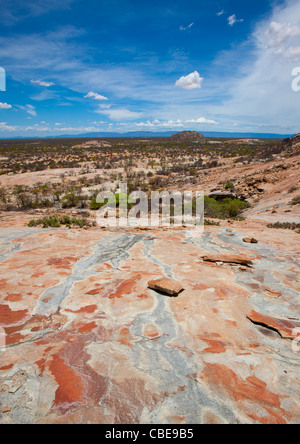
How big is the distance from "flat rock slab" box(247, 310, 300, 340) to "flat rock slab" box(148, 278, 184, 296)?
3.52ft

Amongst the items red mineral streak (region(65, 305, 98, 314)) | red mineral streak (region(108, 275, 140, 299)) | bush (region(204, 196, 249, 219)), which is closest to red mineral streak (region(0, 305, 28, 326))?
red mineral streak (region(65, 305, 98, 314))

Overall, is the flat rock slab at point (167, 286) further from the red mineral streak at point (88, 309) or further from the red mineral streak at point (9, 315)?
the red mineral streak at point (9, 315)

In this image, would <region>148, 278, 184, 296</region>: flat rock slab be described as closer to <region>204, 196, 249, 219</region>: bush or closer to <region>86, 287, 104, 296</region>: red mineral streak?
<region>86, 287, 104, 296</region>: red mineral streak

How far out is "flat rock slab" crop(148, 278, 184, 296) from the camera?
140 inches

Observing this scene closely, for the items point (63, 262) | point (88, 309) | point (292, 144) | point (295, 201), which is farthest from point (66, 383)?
point (292, 144)

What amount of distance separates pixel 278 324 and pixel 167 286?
5.20ft

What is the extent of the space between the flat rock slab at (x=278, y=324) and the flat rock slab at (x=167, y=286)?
1074mm

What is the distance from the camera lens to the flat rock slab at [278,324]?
9.22 feet

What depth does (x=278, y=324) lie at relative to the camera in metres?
2.98

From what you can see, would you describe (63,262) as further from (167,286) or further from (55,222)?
(55,222)

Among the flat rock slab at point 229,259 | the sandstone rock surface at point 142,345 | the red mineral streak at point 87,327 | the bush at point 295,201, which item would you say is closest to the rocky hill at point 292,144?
the bush at point 295,201

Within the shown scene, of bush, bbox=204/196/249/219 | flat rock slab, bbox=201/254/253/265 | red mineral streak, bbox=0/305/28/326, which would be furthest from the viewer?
bush, bbox=204/196/249/219

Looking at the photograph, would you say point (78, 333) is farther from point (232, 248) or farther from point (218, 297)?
point (232, 248)

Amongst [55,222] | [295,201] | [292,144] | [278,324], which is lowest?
[278,324]
